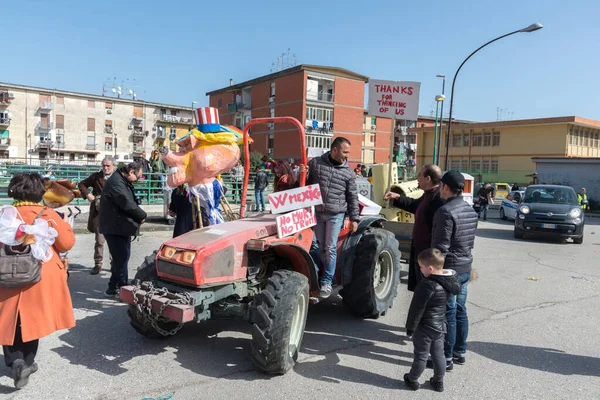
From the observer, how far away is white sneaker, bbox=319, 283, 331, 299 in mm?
4730

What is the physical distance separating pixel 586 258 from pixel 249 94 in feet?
194

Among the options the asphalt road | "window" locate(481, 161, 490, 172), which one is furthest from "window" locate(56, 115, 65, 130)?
the asphalt road

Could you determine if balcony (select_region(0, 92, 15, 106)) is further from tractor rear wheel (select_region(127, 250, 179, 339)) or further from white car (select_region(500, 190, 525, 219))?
tractor rear wheel (select_region(127, 250, 179, 339))

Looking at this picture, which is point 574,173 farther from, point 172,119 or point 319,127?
point 172,119

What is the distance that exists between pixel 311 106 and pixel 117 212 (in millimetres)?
52242

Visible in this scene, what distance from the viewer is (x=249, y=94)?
65.8 m

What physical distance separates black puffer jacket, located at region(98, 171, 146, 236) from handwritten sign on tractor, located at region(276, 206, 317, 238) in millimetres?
2451

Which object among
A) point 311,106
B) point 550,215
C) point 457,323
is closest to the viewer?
point 457,323

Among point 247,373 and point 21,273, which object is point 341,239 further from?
point 21,273

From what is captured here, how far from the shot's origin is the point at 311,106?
56.8 metres

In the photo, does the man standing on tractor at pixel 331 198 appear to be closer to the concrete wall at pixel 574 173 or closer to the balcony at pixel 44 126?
the concrete wall at pixel 574 173

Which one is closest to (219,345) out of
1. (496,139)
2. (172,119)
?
(496,139)

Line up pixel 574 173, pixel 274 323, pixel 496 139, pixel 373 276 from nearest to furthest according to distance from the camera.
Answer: pixel 274 323 < pixel 373 276 < pixel 574 173 < pixel 496 139

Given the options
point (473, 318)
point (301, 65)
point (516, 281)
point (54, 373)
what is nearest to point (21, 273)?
point (54, 373)
